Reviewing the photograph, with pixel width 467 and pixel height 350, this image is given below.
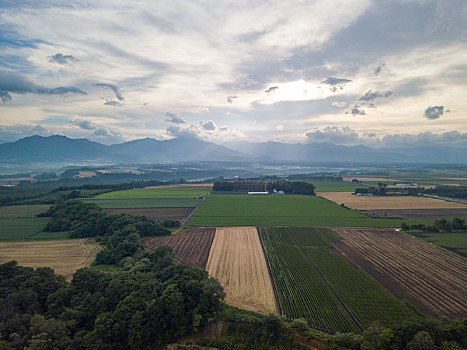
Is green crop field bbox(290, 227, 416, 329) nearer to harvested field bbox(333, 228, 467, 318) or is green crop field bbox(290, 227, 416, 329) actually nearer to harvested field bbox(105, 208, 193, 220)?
harvested field bbox(333, 228, 467, 318)

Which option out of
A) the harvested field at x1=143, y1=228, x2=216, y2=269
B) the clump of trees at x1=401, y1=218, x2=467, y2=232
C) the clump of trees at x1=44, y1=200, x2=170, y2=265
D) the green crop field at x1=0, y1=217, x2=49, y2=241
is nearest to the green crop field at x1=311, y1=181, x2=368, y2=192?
the clump of trees at x1=401, y1=218, x2=467, y2=232

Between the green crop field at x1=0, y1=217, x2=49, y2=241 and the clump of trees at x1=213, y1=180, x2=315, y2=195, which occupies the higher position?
the clump of trees at x1=213, y1=180, x2=315, y2=195

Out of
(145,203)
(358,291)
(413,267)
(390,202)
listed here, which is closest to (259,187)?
(145,203)

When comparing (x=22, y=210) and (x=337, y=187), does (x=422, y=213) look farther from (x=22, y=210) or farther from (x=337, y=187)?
(x=22, y=210)

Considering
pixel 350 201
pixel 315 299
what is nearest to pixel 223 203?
pixel 350 201

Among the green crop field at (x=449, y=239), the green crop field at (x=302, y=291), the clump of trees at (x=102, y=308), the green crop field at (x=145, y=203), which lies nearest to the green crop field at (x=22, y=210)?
the green crop field at (x=145, y=203)

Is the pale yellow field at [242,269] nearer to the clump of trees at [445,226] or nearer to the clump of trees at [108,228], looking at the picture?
the clump of trees at [108,228]
